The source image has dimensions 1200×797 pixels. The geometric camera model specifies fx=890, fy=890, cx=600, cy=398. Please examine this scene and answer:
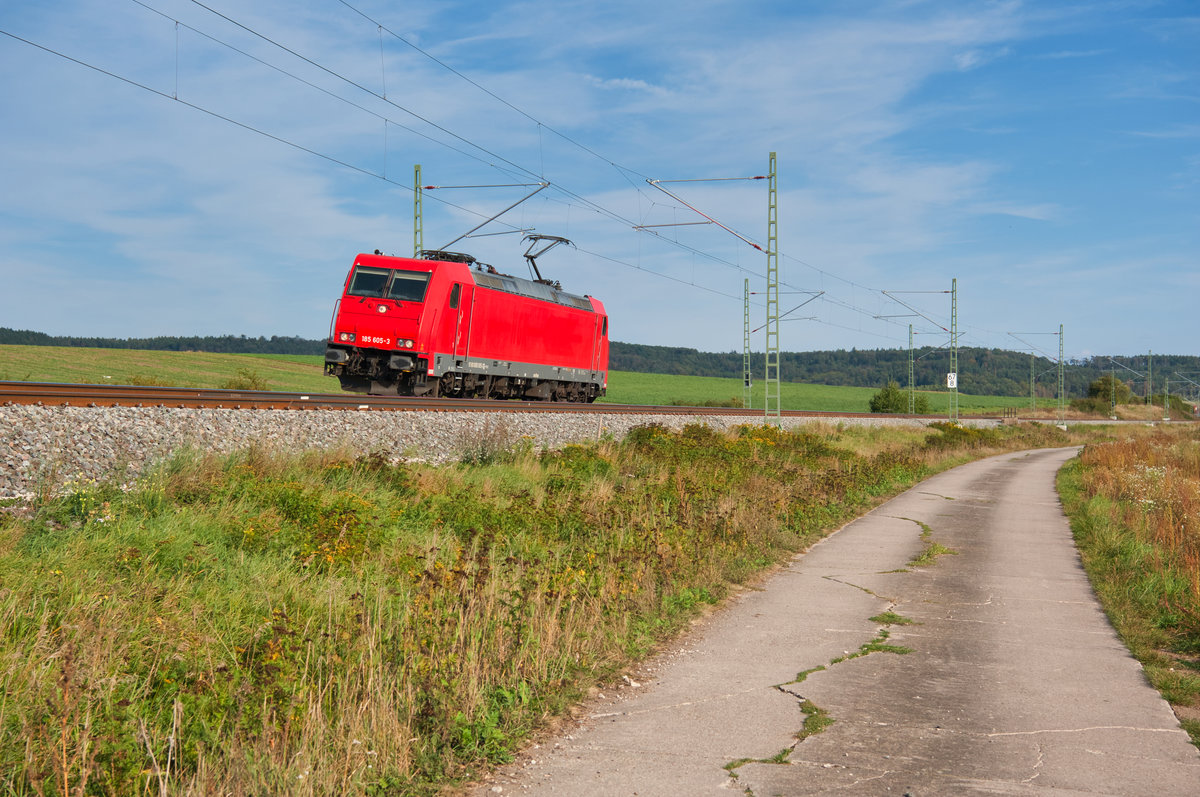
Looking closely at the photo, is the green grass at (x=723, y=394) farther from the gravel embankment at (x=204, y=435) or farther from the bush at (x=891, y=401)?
the gravel embankment at (x=204, y=435)

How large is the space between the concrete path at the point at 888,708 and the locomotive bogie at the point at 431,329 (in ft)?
52.2

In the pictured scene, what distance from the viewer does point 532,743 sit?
208 inches

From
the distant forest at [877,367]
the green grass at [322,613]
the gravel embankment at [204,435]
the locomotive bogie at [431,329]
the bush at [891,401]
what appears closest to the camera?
the green grass at [322,613]

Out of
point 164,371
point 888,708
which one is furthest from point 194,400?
point 164,371

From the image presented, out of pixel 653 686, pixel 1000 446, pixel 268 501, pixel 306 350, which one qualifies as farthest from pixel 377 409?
pixel 306 350

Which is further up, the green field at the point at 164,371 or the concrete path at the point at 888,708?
the green field at the point at 164,371

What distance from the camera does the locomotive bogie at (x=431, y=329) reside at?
2419cm

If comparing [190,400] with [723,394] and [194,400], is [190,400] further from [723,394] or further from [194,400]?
[723,394]

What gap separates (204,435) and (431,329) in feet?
35.9

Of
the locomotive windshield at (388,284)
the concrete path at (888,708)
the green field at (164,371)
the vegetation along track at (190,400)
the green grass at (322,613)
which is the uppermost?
the locomotive windshield at (388,284)

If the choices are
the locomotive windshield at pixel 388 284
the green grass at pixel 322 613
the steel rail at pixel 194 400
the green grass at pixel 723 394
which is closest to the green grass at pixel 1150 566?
the green grass at pixel 322 613

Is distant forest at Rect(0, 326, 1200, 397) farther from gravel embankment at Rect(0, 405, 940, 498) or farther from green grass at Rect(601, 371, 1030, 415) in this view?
gravel embankment at Rect(0, 405, 940, 498)

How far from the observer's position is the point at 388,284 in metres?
24.6

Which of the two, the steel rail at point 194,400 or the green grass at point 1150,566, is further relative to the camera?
the steel rail at point 194,400
